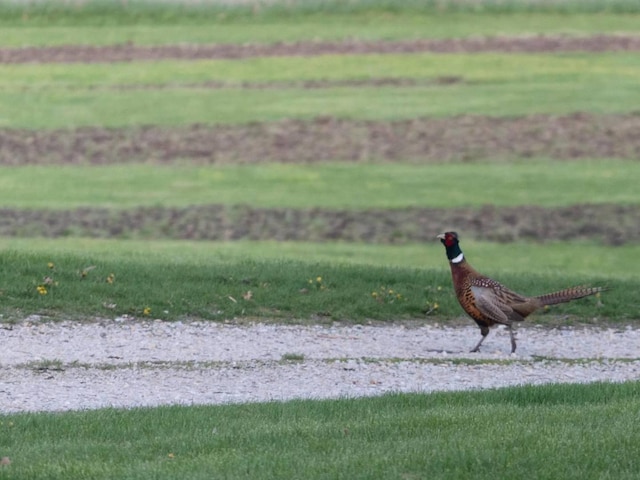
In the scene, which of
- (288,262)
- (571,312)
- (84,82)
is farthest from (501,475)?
(84,82)

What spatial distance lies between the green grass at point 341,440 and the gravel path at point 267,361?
1043 mm

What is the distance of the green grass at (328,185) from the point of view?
66.8ft

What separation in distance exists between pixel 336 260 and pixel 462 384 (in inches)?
253

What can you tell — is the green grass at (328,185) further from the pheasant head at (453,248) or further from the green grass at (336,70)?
the pheasant head at (453,248)

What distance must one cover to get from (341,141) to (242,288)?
30.6 ft

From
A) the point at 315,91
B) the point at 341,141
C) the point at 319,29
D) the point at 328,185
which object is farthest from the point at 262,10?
the point at 328,185

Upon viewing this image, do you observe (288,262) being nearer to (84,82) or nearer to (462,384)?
(462,384)

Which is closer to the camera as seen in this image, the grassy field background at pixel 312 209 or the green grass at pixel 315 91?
the grassy field background at pixel 312 209

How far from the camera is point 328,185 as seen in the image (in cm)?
2128

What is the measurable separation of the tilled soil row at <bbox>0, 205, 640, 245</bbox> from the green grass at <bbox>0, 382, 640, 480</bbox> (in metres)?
9.53

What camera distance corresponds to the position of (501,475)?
288 inches

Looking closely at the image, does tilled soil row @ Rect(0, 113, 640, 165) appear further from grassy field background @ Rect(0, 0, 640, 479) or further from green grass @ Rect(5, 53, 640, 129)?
green grass @ Rect(5, 53, 640, 129)

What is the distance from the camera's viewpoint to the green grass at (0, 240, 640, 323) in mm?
13961

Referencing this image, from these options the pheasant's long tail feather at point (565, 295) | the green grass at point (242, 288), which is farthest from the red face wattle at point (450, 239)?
the green grass at point (242, 288)
